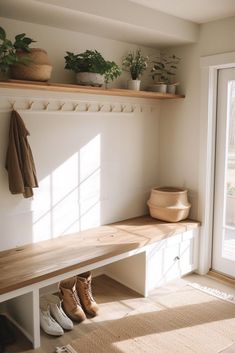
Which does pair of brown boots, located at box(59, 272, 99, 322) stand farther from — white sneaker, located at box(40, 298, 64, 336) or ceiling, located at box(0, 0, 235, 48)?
ceiling, located at box(0, 0, 235, 48)

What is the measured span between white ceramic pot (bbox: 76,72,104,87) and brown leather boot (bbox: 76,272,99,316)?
1.49m

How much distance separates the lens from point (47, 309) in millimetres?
2727

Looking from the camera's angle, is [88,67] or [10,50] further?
[88,67]

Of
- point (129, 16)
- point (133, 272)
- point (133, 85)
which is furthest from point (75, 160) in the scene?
point (129, 16)

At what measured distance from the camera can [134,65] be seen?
3.17m

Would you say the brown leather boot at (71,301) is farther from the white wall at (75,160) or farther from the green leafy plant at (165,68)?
the green leafy plant at (165,68)

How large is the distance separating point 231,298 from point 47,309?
1.51 m

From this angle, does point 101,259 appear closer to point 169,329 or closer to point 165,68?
point 169,329

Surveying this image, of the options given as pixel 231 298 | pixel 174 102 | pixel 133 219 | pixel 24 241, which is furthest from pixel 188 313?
pixel 174 102

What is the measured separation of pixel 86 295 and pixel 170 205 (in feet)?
3.63

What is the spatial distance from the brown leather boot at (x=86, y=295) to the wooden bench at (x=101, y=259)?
0.61 feet

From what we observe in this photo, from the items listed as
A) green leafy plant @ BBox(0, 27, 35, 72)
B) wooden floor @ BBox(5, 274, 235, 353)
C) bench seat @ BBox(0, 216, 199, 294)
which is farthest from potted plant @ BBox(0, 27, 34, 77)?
wooden floor @ BBox(5, 274, 235, 353)

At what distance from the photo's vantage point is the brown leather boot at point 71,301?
2.65 metres

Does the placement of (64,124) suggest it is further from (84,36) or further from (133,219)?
(133,219)
